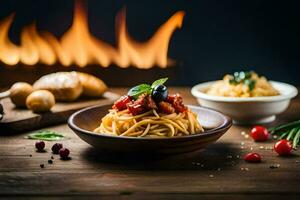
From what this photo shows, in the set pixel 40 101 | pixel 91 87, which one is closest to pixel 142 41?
pixel 91 87

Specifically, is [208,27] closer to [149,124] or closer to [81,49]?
[81,49]

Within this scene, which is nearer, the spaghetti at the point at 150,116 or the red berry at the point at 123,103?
the spaghetti at the point at 150,116

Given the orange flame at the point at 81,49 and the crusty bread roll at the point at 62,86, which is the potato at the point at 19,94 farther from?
the orange flame at the point at 81,49

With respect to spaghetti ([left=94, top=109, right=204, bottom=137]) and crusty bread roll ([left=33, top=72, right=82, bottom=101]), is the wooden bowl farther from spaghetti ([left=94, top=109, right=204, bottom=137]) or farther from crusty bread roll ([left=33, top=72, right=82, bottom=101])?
crusty bread roll ([left=33, top=72, right=82, bottom=101])

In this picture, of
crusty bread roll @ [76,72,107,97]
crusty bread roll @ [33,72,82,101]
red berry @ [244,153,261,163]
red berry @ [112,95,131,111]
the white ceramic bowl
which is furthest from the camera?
crusty bread roll @ [76,72,107,97]

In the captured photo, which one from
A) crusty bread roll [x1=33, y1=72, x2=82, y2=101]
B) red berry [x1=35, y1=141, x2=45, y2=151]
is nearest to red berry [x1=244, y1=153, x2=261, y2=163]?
red berry [x1=35, y1=141, x2=45, y2=151]

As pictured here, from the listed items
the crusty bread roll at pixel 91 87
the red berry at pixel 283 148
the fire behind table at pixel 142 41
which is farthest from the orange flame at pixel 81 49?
the red berry at pixel 283 148
